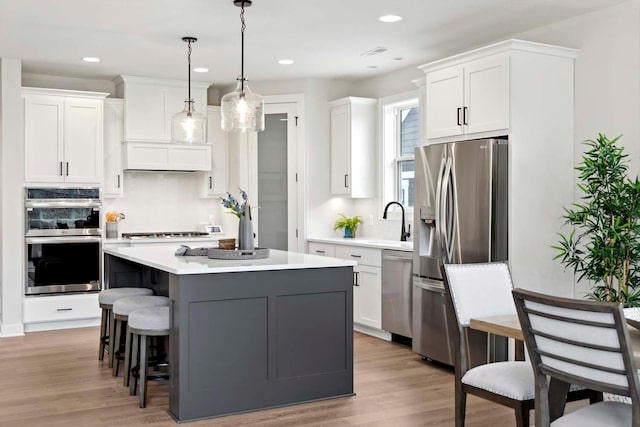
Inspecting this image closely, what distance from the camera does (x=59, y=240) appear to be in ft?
21.4

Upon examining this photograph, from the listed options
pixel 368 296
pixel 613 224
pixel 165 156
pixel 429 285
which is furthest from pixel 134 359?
pixel 165 156

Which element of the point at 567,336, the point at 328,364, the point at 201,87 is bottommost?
the point at 328,364

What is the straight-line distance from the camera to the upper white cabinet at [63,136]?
256 inches

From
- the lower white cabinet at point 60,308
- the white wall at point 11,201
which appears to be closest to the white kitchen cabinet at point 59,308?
the lower white cabinet at point 60,308

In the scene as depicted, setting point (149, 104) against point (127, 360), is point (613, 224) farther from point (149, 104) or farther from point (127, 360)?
point (149, 104)

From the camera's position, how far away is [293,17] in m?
4.82

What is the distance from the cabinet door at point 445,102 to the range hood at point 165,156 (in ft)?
9.89

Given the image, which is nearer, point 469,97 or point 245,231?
point 245,231

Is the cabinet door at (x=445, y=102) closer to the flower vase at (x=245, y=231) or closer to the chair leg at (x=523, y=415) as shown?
the flower vase at (x=245, y=231)

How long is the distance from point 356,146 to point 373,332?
193 centimetres

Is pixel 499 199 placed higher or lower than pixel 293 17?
lower

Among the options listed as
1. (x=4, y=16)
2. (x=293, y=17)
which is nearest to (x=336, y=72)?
(x=293, y=17)

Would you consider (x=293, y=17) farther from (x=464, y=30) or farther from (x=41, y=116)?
(x=41, y=116)

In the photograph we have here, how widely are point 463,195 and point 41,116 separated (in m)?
4.29
